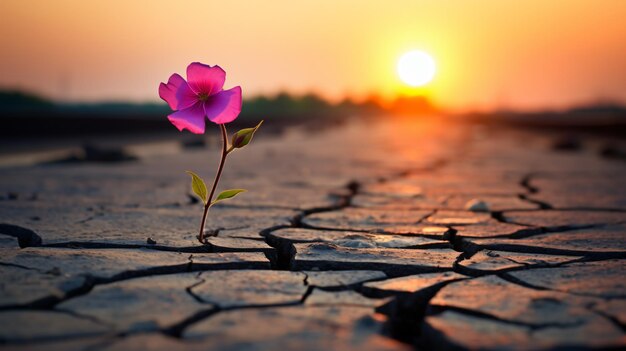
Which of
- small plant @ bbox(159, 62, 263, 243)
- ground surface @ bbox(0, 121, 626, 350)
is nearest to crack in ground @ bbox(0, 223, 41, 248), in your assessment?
ground surface @ bbox(0, 121, 626, 350)

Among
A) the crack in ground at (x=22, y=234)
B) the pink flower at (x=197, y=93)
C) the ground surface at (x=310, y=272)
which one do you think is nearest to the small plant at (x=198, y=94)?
the pink flower at (x=197, y=93)

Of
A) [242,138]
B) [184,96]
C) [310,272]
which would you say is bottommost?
[310,272]

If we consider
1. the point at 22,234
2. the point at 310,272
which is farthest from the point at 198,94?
the point at 22,234

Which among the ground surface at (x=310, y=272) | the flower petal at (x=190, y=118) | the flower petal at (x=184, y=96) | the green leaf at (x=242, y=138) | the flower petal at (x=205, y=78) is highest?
the flower petal at (x=205, y=78)

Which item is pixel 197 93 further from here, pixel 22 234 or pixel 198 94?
pixel 22 234

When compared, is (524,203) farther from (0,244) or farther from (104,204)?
(0,244)

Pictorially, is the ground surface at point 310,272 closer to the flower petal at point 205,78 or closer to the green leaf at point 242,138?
the green leaf at point 242,138

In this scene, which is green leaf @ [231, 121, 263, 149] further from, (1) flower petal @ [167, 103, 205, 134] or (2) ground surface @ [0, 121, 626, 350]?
(2) ground surface @ [0, 121, 626, 350]
